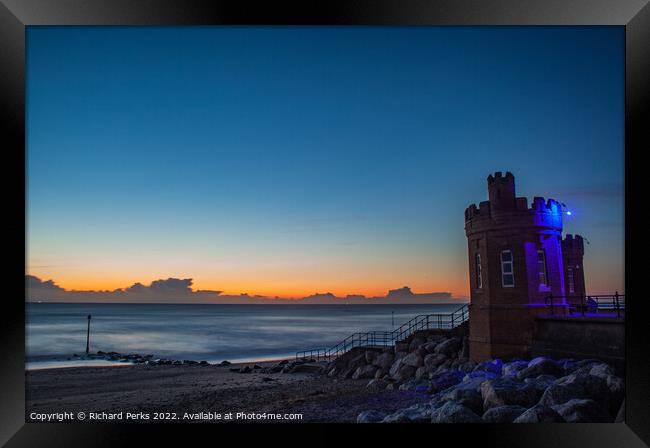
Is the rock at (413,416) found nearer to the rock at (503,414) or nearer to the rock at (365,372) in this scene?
the rock at (503,414)

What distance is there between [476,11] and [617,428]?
5745 mm

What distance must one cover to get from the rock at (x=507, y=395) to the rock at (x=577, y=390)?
411mm

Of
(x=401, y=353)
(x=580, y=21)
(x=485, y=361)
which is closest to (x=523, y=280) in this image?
(x=485, y=361)

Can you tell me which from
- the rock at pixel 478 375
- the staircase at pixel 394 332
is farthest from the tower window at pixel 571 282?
the rock at pixel 478 375

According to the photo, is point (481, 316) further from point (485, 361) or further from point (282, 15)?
point (282, 15)

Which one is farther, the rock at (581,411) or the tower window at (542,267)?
the tower window at (542,267)

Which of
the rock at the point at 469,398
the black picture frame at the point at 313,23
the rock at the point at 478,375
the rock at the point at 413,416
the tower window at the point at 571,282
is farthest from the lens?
the tower window at the point at 571,282

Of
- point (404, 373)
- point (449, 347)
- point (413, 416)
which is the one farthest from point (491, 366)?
point (413, 416)

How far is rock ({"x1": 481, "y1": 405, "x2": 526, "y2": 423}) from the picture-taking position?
8273 mm

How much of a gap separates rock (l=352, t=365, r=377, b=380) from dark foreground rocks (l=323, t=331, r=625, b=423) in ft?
→ 5.12

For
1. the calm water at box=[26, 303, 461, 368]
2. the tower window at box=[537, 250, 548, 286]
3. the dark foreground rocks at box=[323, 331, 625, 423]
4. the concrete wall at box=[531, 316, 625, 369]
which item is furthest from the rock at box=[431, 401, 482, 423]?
the calm water at box=[26, 303, 461, 368]

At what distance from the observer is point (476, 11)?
7.14 meters

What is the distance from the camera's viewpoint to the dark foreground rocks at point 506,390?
8.09 meters

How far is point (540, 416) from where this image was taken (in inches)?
309
